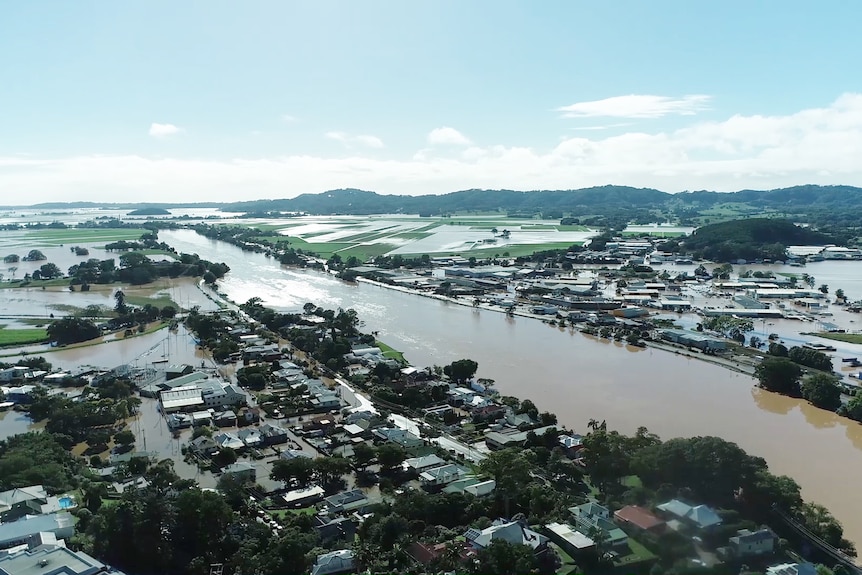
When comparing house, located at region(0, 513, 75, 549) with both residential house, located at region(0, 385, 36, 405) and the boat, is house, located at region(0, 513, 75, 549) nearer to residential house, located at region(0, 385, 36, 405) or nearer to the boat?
residential house, located at region(0, 385, 36, 405)

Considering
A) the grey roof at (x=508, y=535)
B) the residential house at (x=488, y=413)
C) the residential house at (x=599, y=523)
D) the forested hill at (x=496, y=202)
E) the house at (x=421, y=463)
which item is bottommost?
the residential house at (x=488, y=413)

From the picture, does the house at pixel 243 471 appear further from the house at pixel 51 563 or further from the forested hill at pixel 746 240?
the forested hill at pixel 746 240

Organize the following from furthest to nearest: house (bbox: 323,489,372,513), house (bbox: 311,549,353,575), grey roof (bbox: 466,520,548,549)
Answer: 1. house (bbox: 323,489,372,513)
2. grey roof (bbox: 466,520,548,549)
3. house (bbox: 311,549,353,575)

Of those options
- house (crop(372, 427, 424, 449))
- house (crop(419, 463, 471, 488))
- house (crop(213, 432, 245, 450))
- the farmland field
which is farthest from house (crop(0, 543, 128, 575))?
the farmland field

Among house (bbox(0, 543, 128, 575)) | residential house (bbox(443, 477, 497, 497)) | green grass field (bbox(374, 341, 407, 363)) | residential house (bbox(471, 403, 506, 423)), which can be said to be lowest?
green grass field (bbox(374, 341, 407, 363))

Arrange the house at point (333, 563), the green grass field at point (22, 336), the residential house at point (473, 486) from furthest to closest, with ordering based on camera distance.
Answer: the green grass field at point (22, 336), the residential house at point (473, 486), the house at point (333, 563)

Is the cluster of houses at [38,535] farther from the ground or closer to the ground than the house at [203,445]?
farther from the ground

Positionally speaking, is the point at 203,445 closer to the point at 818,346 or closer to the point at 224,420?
→ the point at 224,420

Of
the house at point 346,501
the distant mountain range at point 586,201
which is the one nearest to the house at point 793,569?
the house at point 346,501

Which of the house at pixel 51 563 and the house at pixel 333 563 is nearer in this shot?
the house at pixel 51 563
